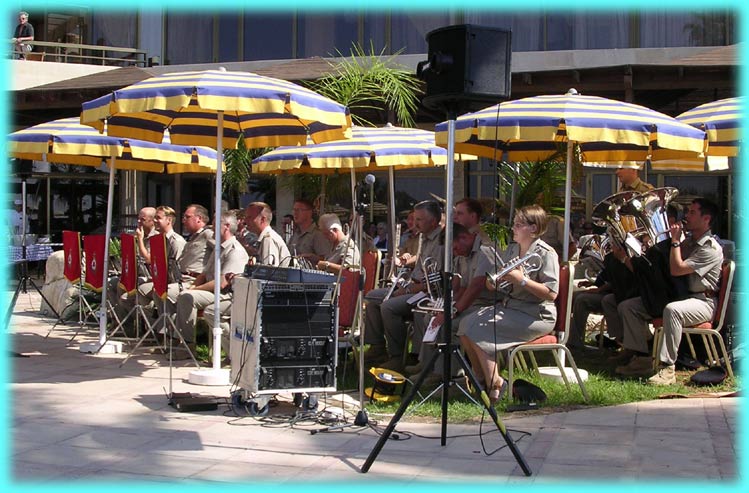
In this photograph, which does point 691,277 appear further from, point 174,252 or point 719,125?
point 174,252

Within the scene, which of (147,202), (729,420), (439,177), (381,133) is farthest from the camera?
(147,202)

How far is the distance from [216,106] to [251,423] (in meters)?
2.49

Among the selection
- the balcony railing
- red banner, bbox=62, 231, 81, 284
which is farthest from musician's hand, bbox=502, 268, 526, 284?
the balcony railing

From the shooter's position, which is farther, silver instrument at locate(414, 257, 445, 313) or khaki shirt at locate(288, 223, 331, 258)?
khaki shirt at locate(288, 223, 331, 258)

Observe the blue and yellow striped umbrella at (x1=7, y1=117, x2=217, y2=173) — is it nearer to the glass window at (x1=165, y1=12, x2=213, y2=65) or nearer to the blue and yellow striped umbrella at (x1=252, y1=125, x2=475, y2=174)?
the blue and yellow striped umbrella at (x1=252, y1=125, x2=475, y2=174)

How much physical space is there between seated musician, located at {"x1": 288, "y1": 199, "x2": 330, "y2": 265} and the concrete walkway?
8.13ft

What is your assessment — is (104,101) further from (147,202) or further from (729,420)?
(147,202)

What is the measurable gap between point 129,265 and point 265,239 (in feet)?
5.71

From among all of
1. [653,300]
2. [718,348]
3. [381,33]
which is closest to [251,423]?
[653,300]

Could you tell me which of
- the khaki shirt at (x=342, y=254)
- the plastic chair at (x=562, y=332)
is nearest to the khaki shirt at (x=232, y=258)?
the khaki shirt at (x=342, y=254)

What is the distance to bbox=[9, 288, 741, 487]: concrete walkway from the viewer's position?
486 centimetres

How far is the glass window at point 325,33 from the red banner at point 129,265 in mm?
11753

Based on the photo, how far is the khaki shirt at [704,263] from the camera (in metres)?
7.27

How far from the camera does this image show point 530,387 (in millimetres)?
6688
